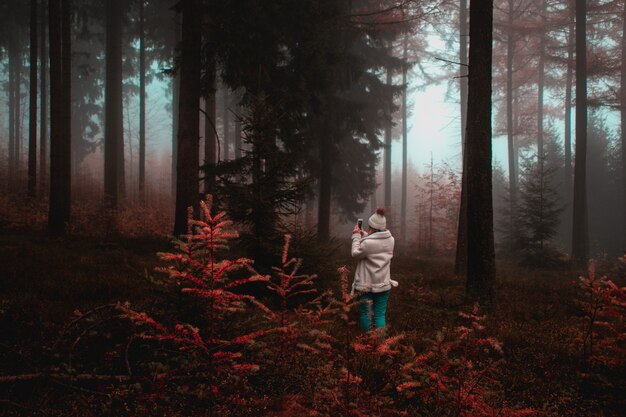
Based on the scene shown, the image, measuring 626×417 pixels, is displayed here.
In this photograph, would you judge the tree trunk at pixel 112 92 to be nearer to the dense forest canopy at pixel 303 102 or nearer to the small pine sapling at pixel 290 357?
the dense forest canopy at pixel 303 102

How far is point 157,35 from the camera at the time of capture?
21.7m

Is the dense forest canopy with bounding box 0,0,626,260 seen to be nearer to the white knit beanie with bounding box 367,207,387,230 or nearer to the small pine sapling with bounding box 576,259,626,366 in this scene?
the white knit beanie with bounding box 367,207,387,230

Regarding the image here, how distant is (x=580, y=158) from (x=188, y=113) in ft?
54.3

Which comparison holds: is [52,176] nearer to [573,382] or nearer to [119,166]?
[119,166]

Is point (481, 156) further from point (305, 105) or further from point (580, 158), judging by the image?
point (580, 158)

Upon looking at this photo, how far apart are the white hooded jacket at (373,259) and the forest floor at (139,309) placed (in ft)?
2.95

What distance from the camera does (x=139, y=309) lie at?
13.7 feet

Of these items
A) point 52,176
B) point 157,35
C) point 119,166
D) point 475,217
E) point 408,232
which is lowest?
point 408,232

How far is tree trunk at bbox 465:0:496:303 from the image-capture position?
7.28 metres

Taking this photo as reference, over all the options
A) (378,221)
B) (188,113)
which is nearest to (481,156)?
(378,221)

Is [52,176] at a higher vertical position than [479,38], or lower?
lower

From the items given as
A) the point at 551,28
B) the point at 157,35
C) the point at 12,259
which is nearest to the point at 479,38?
the point at 12,259

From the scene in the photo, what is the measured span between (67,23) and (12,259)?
32.6 ft

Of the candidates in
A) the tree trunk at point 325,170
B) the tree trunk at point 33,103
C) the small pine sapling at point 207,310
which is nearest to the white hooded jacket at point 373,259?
the small pine sapling at point 207,310
